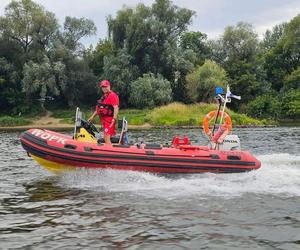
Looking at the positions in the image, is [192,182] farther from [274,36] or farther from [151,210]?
[274,36]

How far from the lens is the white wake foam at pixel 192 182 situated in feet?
30.2

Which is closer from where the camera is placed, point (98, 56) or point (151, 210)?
point (151, 210)

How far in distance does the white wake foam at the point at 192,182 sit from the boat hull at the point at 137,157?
0.15m

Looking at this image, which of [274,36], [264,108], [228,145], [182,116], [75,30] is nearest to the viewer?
[228,145]

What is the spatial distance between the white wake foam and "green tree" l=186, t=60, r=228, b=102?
30.7m

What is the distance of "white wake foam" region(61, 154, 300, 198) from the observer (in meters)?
9.21

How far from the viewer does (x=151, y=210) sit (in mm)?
7844

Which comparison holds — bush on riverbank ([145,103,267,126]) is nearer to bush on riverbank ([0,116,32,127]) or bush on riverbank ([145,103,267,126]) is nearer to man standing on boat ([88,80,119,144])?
bush on riverbank ([0,116,32,127])

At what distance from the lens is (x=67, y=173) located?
10.7 meters

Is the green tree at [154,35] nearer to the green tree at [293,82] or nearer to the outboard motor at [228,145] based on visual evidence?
the green tree at [293,82]

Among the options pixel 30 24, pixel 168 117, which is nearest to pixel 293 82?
pixel 168 117

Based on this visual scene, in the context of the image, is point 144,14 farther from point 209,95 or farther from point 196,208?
point 196,208

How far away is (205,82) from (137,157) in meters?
31.8

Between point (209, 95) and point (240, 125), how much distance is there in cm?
697
